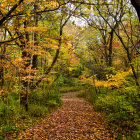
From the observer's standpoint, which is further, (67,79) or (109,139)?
(67,79)

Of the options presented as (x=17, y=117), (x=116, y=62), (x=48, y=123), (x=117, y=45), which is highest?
(x=117, y=45)

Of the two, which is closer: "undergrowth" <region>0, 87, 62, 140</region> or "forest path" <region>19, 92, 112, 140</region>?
"forest path" <region>19, 92, 112, 140</region>

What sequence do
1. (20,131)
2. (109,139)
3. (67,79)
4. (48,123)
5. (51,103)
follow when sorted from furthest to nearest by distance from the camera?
(67,79) → (51,103) → (48,123) → (20,131) → (109,139)

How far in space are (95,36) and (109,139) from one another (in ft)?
31.0

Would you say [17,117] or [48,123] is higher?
[17,117]

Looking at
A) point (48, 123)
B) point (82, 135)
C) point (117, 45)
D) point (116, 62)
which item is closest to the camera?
point (82, 135)

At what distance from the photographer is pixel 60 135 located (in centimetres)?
432

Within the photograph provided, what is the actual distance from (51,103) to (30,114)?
2.07 m

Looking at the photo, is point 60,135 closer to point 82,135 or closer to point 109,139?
point 82,135

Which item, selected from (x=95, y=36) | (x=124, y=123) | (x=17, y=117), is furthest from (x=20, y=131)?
(x=95, y=36)

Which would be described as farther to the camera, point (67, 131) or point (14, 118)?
point (14, 118)

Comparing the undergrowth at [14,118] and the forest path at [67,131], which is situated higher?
the undergrowth at [14,118]

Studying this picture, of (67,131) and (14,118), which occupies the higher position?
(14,118)

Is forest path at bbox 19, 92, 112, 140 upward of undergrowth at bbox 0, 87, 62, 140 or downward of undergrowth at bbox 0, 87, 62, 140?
downward
